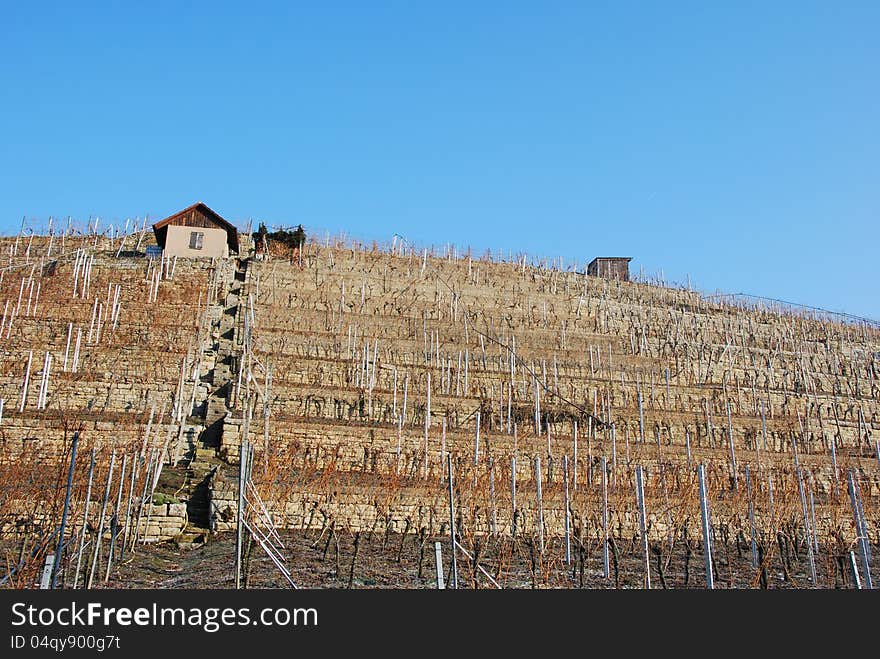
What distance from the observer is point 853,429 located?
84.1 ft

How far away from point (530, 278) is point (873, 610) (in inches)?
1134

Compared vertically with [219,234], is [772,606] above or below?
below

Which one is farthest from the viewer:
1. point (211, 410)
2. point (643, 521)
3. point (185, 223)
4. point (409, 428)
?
point (185, 223)

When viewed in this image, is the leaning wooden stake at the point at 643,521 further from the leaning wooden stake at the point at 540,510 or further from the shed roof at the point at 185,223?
the shed roof at the point at 185,223

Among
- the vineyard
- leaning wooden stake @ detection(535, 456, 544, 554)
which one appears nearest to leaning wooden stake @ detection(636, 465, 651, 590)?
the vineyard

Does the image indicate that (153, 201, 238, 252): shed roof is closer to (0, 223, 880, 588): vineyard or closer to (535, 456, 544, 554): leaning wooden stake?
(0, 223, 880, 588): vineyard

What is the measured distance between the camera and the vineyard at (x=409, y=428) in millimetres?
11969

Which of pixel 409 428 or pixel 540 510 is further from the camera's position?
pixel 409 428

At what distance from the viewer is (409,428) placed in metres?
19.6

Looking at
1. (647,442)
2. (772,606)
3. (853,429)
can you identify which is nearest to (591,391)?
(647,442)

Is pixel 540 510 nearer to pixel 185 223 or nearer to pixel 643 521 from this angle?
pixel 643 521

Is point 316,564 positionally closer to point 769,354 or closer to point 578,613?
point 578,613

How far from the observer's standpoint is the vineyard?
12.0 metres

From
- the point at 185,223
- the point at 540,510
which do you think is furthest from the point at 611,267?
the point at 540,510
